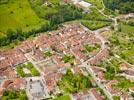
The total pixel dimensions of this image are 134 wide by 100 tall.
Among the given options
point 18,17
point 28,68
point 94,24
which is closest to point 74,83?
point 28,68

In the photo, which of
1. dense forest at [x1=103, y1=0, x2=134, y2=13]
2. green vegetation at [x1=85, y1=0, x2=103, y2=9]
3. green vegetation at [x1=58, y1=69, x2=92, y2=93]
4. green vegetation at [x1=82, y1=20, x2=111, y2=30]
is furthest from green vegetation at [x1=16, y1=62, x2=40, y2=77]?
dense forest at [x1=103, y1=0, x2=134, y2=13]

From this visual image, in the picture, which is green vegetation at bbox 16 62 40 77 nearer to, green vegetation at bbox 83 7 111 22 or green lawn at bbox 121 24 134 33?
green vegetation at bbox 83 7 111 22

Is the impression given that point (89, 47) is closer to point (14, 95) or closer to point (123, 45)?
point (123, 45)

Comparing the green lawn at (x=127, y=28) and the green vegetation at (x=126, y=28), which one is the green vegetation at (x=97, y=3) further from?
the green lawn at (x=127, y=28)

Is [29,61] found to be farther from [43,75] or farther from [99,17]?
[99,17]

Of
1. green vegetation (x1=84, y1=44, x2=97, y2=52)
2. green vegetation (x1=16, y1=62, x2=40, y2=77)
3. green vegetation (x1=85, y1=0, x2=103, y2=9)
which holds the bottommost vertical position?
green vegetation (x1=16, y1=62, x2=40, y2=77)

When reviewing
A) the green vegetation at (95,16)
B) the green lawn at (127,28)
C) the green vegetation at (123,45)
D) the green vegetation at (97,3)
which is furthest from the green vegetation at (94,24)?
the green vegetation at (97,3)
